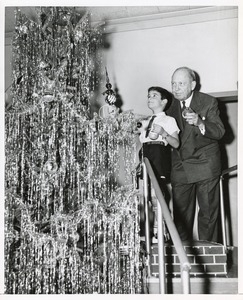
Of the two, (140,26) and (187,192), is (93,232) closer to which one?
(187,192)

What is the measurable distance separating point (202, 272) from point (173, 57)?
6.94 ft

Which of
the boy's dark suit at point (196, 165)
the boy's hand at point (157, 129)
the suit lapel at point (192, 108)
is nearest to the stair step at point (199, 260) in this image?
the boy's hand at point (157, 129)

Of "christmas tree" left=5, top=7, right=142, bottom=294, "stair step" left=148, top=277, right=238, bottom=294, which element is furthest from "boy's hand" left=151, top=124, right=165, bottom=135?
"stair step" left=148, top=277, right=238, bottom=294

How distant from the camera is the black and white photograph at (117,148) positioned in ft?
7.37

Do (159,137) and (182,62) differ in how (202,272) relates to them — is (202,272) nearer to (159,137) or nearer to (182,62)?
(159,137)

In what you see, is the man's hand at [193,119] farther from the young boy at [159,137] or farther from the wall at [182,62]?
the wall at [182,62]

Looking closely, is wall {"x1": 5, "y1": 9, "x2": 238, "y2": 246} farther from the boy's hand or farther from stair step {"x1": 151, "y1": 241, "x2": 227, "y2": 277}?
stair step {"x1": 151, "y1": 241, "x2": 227, "y2": 277}

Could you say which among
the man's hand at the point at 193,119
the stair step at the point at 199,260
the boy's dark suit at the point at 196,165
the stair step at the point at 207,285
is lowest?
the stair step at the point at 207,285

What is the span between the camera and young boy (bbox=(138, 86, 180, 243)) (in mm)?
2939

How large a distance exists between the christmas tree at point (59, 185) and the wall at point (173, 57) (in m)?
0.71

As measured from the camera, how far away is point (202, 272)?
1970 millimetres

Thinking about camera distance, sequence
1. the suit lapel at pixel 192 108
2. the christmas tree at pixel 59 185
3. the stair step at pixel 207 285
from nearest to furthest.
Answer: the stair step at pixel 207 285 → the christmas tree at pixel 59 185 → the suit lapel at pixel 192 108

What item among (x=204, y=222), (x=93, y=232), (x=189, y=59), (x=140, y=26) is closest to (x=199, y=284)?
(x=93, y=232)

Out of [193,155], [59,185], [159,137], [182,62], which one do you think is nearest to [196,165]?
[193,155]
